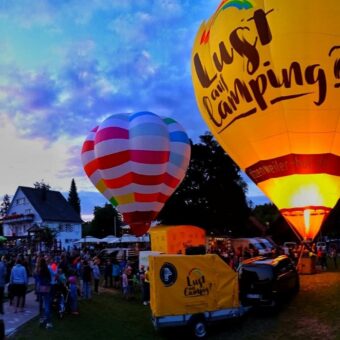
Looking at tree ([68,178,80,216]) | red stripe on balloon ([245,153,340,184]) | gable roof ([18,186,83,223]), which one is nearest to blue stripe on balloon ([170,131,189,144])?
red stripe on balloon ([245,153,340,184])

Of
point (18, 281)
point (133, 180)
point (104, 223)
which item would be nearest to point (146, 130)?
→ point (133, 180)

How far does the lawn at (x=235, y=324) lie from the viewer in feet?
40.1

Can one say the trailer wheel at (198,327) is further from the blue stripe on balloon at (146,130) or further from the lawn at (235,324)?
the blue stripe on balloon at (146,130)

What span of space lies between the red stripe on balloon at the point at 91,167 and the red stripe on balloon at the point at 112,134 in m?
1.26

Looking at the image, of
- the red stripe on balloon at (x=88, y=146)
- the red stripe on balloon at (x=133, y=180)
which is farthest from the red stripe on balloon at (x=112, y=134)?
the red stripe on balloon at (x=133, y=180)

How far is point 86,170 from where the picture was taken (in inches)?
1013

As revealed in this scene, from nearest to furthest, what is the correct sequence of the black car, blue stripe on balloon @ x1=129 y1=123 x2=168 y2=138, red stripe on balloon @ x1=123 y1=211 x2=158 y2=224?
the black car < blue stripe on balloon @ x1=129 y1=123 x2=168 y2=138 < red stripe on balloon @ x1=123 y1=211 x2=158 y2=224

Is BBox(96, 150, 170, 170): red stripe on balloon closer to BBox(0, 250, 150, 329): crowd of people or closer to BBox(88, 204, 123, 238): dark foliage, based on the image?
BBox(0, 250, 150, 329): crowd of people

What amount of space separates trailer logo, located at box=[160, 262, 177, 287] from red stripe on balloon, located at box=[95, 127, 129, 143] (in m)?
12.5

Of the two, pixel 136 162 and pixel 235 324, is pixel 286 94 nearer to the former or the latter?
pixel 235 324

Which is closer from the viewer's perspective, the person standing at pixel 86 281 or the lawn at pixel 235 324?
the lawn at pixel 235 324

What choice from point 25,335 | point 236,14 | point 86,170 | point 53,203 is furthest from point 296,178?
point 53,203

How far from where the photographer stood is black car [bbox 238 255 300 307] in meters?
14.2

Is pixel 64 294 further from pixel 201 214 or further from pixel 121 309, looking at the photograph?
pixel 201 214
